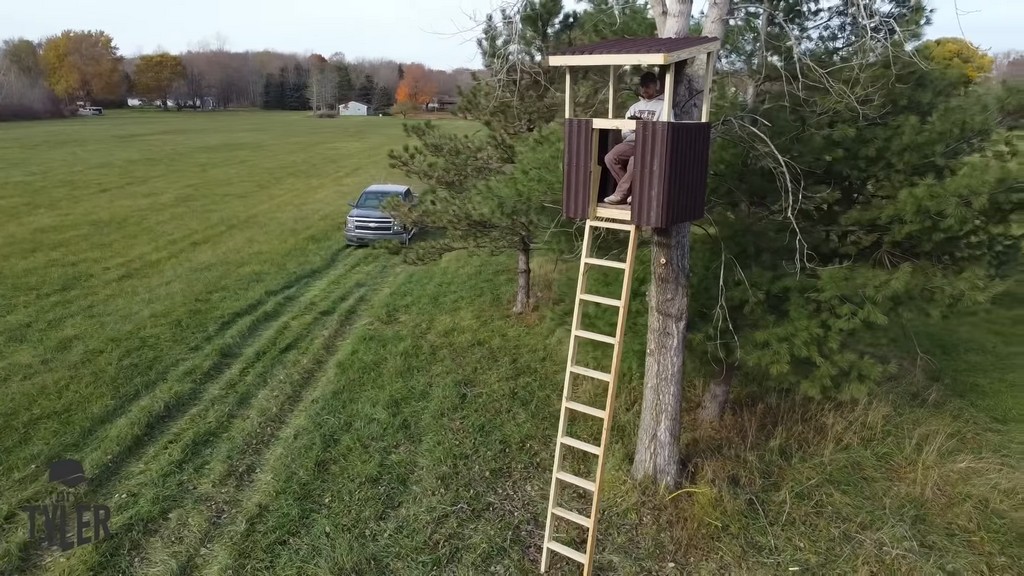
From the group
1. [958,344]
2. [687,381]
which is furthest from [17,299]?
[958,344]

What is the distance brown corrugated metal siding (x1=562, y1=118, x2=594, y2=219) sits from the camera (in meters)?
4.75

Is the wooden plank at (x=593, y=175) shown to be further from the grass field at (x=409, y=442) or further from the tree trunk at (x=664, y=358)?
the grass field at (x=409, y=442)

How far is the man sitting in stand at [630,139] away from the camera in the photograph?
15.5 feet

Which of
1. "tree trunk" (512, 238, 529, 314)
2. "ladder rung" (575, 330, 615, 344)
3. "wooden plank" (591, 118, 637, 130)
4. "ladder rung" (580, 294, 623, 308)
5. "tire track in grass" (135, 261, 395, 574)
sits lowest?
"tire track in grass" (135, 261, 395, 574)

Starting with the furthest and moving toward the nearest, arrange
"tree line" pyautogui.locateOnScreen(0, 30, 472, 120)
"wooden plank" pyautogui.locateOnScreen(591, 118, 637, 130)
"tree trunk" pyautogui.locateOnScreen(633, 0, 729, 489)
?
"tree line" pyautogui.locateOnScreen(0, 30, 472, 120) → "tree trunk" pyautogui.locateOnScreen(633, 0, 729, 489) → "wooden plank" pyautogui.locateOnScreen(591, 118, 637, 130)

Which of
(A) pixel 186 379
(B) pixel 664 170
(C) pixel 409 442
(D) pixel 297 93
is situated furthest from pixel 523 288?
(D) pixel 297 93

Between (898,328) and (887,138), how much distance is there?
195cm

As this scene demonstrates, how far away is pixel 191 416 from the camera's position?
735 cm

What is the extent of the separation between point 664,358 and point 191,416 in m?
5.51

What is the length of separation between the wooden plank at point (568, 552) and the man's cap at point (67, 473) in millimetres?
4592

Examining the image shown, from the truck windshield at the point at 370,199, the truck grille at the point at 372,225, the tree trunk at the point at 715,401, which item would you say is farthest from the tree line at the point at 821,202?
the truck windshield at the point at 370,199

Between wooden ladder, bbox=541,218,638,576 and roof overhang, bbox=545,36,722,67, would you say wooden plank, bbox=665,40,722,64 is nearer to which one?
roof overhang, bbox=545,36,722,67

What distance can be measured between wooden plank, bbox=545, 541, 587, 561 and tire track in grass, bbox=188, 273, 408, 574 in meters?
1.98

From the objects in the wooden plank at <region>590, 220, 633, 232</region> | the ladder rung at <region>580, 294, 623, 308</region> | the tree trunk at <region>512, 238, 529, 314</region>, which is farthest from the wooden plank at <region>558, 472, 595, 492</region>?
the tree trunk at <region>512, 238, 529, 314</region>
